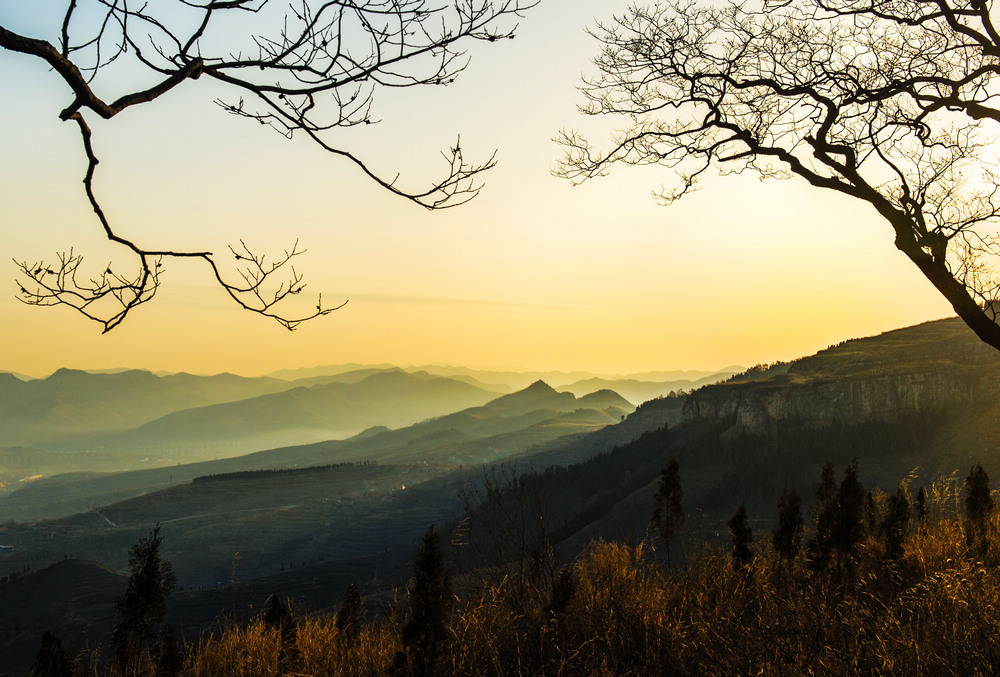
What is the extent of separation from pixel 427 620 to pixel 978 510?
9.36m

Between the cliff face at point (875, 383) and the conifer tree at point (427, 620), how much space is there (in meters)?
76.5

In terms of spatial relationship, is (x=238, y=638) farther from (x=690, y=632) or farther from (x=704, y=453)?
(x=704, y=453)

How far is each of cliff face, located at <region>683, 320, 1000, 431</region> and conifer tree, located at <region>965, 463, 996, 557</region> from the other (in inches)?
2657

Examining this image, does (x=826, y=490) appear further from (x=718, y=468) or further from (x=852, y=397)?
(x=718, y=468)

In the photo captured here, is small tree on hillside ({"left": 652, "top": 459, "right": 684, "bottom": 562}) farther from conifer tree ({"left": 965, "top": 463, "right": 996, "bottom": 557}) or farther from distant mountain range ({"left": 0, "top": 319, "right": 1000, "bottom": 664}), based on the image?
distant mountain range ({"left": 0, "top": 319, "right": 1000, "bottom": 664})

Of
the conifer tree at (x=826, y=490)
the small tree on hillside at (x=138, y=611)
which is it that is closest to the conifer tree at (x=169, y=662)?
the small tree on hillside at (x=138, y=611)

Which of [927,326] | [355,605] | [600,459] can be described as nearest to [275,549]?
[600,459]

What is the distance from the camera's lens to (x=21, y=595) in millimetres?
101438

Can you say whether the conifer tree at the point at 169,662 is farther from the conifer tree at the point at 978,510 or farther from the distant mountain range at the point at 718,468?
the conifer tree at the point at 978,510

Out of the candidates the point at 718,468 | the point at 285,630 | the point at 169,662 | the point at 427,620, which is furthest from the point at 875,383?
the point at 169,662

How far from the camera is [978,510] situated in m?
10.4

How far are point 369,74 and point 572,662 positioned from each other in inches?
197

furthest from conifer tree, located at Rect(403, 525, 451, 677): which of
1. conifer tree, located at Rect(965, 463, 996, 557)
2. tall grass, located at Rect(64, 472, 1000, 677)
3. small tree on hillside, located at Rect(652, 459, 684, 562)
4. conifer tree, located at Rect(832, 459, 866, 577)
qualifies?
conifer tree, located at Rect(965, 463, 996, 557)

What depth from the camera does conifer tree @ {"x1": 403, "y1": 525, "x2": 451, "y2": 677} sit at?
5352mm
